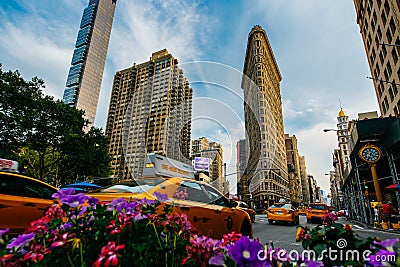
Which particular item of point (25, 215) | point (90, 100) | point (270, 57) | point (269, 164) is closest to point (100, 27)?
point (90, 100)

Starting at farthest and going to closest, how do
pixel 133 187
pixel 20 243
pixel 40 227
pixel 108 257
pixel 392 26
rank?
pixel 392 26 < pixel 133 187 < pixel 40 227 < pixel 20 243 < pixel 108 257

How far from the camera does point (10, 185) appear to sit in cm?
448

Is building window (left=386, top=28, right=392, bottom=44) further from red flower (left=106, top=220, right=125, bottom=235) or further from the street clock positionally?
red flower (left=106, top=220, right=125, bottom=235)

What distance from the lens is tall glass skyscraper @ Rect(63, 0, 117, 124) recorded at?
122m

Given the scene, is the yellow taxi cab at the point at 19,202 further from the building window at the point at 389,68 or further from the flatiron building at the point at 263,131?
the flatiron building at the point at 263,131

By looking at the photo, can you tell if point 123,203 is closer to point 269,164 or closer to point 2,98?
point 2,98

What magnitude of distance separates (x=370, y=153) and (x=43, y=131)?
2418 centimetres

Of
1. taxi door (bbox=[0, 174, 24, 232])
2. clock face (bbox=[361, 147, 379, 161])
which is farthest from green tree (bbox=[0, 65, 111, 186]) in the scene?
clock face (bbox=[361, 147, 379, 161])

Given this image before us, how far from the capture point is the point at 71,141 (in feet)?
64.3

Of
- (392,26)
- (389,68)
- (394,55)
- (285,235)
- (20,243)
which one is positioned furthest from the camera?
(389,68)

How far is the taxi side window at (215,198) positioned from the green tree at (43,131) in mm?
18275

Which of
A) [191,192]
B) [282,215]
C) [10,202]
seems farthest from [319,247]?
[282,215]

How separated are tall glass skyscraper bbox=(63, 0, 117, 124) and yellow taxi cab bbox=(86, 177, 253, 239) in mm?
125661

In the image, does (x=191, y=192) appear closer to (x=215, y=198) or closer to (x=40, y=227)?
(x=215, y=198)
